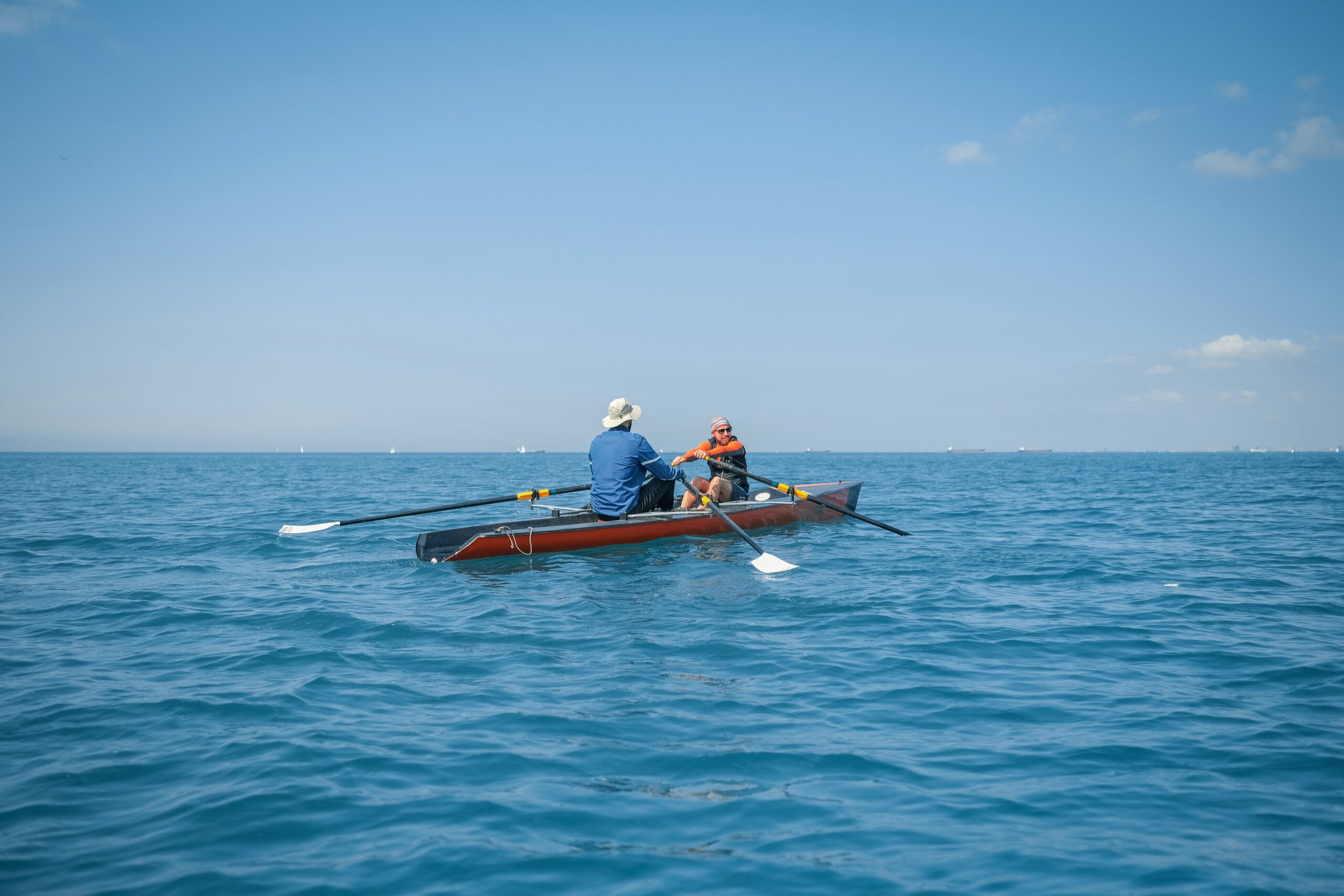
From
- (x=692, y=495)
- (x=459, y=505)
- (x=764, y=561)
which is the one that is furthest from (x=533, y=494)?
(x=764, y=561)

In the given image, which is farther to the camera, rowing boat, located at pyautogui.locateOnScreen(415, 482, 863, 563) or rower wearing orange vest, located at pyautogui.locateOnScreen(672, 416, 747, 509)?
rower wearing orange vest, located at pyautogui.locateOnScreen(672, 416, 747, 509)

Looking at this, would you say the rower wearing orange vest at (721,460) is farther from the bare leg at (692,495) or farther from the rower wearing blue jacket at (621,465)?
the rower wearing blue jacket at (621,465)

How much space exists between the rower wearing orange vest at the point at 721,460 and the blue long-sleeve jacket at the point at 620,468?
1.71 metres

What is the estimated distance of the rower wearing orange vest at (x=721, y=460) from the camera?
527 inches

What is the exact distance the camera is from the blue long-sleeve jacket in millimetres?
11062

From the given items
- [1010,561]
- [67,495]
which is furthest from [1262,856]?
[67,495]

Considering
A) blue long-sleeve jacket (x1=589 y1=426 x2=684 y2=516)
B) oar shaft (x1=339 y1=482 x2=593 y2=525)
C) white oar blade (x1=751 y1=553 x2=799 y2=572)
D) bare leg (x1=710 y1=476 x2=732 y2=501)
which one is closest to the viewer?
white oar blade (x1=751 y1=553 x2=799 y2=572)

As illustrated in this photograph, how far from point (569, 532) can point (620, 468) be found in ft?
3.70

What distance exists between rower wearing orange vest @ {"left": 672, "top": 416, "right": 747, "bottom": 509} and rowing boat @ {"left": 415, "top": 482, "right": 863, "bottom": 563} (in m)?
0.25

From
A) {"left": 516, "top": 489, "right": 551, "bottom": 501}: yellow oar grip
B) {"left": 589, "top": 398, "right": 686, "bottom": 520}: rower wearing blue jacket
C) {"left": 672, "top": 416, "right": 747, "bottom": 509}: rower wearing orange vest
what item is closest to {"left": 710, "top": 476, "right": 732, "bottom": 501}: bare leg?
{"left": 672, "top": 416, "right": 747, "bottom": 509}: rower wearing orange vest

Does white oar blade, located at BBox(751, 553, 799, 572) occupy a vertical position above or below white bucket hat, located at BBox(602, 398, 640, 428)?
below

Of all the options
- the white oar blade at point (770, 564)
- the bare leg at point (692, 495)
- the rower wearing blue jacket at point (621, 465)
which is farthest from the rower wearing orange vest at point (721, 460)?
the white oar blade at point (770, 564)

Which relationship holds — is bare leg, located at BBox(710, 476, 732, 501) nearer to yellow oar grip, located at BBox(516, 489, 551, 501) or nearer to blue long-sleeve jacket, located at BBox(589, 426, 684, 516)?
blue long-sleeve jacket, located at BBox(589, 426, 684, 516)

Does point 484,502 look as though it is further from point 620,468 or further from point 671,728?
point 671,728
